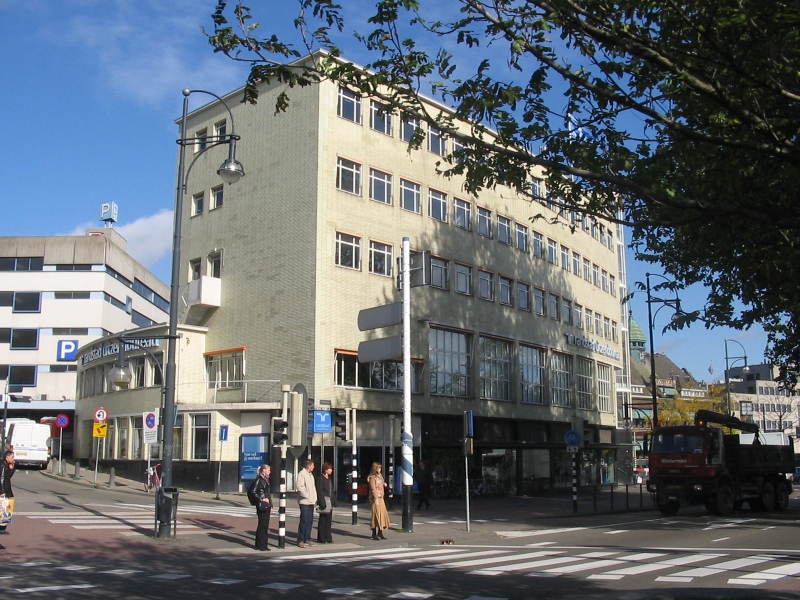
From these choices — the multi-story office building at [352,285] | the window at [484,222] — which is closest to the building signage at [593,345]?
the multi-story office building at [352,285]

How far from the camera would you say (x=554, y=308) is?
50.5 metres

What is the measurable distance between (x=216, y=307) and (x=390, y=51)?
30.0m

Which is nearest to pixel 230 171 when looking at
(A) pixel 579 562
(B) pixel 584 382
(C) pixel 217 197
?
(A) pixel 579 562

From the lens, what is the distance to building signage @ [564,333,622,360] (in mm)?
51847

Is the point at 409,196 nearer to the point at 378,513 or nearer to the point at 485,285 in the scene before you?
the point at 485,285

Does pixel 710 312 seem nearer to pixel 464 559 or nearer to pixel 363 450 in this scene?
pixel 464 559

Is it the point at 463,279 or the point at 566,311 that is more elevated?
the point at 463,279

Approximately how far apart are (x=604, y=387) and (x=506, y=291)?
1602cm

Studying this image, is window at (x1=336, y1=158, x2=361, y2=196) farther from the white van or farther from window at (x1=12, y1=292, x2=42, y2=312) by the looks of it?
window at (x1=12, y1=292, x2=42, y2=312)

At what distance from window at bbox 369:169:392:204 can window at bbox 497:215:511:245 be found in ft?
29.2

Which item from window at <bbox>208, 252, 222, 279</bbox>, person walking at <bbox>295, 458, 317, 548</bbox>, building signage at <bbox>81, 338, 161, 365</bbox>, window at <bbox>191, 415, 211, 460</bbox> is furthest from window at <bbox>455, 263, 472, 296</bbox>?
person walking at <bbox>295, 458, 317, 548</bbox>

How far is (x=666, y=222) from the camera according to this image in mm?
8938

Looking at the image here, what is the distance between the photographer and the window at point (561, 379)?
4928cm

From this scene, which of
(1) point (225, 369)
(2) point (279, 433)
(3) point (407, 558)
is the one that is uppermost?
(1) point (225, 369)
